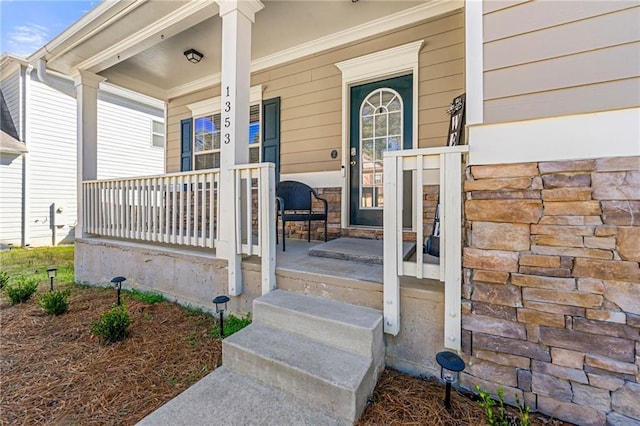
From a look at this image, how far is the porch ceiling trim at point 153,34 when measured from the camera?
2799 millimetres

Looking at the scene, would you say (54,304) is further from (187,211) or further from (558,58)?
(558,58)

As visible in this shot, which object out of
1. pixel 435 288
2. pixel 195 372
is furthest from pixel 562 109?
pixel 195 372

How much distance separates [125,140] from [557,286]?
9.89 meters

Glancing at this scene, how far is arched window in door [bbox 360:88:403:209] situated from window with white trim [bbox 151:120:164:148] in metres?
7.87

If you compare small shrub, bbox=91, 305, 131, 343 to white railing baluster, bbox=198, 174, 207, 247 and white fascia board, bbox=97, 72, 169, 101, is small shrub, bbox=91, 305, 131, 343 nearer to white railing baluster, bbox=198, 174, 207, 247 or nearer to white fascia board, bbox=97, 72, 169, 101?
white railing baluster, bbox=198, 174, 207, 247

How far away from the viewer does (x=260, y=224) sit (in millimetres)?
2393

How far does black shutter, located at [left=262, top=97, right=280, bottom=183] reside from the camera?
4.28m

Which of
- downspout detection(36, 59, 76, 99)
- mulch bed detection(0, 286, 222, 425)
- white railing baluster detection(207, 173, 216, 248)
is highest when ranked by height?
downspout detection(36, 59, 76, 99)

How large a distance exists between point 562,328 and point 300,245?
256 centimetres

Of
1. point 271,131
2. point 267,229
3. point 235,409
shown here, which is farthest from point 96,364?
point 271,131

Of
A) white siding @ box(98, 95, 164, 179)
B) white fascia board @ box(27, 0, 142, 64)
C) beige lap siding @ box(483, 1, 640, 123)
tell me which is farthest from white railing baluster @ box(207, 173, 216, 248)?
white siding @ box(98, 95, 164, 179)

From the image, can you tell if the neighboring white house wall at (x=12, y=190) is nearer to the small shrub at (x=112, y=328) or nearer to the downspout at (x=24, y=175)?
the downspout at (x=24, y=175)

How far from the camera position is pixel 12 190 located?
6680mm

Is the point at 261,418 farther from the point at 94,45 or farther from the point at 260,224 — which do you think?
the point at 94,45
